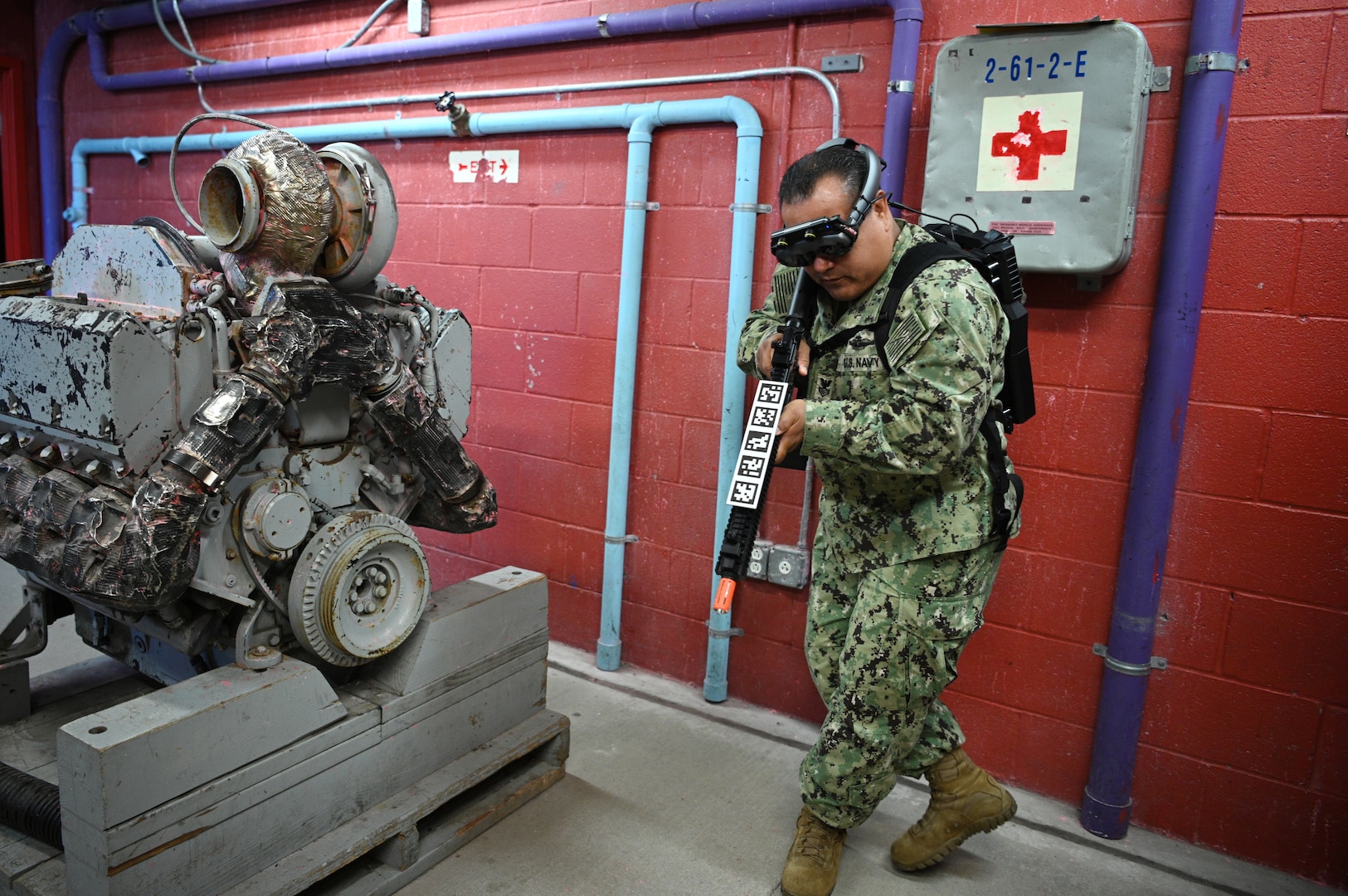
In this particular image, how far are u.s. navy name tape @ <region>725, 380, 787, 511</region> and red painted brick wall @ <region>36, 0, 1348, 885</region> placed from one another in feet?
3.26

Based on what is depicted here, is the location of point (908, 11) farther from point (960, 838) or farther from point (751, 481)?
point (960, 838)

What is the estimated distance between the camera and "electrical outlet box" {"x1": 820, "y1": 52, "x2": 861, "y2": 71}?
8.43 ft

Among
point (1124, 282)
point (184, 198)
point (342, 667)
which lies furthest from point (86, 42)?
point (1124, 282)

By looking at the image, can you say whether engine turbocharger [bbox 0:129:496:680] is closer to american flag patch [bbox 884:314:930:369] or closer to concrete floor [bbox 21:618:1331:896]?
concrete floor [bbox 21:618:1331:896]

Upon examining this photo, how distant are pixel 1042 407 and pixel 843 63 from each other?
114 centimetres

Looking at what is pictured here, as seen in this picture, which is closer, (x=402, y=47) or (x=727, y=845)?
(x=727, y=845)

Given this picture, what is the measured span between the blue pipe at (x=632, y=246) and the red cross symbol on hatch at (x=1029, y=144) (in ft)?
2.39

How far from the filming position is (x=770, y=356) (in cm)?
203

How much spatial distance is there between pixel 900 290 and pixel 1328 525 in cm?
121

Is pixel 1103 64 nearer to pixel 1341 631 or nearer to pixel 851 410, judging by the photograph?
pixel 851 410

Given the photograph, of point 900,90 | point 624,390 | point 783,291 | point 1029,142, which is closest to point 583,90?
point 624,390

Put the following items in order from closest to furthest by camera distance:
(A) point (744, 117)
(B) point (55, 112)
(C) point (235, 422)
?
(C) point (235, 422) → (A) point (744, 117) → (B) point (55, 112)

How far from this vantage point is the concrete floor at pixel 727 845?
208 centimetres

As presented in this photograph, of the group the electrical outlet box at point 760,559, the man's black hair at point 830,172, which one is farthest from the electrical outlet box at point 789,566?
the man's black hair at point 830,172
